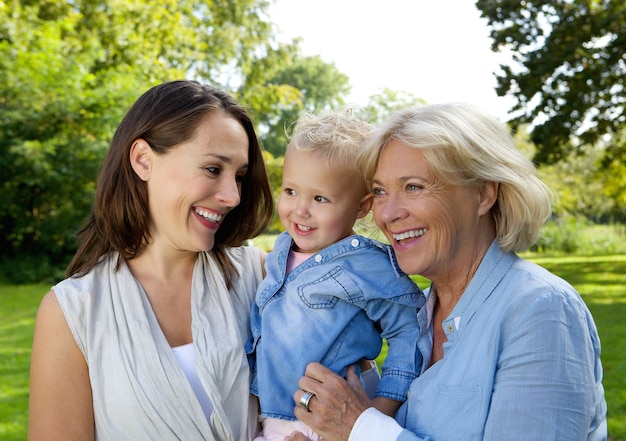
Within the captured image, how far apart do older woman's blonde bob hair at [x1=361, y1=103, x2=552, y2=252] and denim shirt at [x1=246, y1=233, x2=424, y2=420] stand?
0.48 metres

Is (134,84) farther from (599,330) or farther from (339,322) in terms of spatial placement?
(339,322)

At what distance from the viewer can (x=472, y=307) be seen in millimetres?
2434

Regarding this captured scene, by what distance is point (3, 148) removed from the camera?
16469 millimetres

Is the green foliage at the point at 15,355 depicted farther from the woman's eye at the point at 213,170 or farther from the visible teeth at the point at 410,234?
the visible teeth at the point at 410,234

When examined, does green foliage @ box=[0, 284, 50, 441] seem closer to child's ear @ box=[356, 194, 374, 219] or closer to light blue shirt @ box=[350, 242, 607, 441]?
child's ear @ box=[356, 194, 374, 219]

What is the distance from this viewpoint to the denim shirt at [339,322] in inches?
107

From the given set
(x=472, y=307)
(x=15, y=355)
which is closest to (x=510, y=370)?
(x=472, y=307)

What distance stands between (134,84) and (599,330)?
12.9 metres

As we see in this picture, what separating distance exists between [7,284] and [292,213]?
15447 millimetres

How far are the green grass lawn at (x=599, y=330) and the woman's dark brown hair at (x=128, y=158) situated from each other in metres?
4.38

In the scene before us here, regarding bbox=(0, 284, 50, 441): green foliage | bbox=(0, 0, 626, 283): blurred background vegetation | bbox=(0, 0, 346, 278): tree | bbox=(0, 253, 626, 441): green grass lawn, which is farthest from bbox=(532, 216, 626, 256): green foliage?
bbox=(0, 284, 50, 441): green foliage

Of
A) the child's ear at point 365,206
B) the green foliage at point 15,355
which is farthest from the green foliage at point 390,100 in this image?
the child's ear at point 365,206

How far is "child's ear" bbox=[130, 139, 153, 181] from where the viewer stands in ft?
9.29

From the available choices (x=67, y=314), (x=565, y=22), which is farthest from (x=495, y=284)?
(x=565, y=22)
